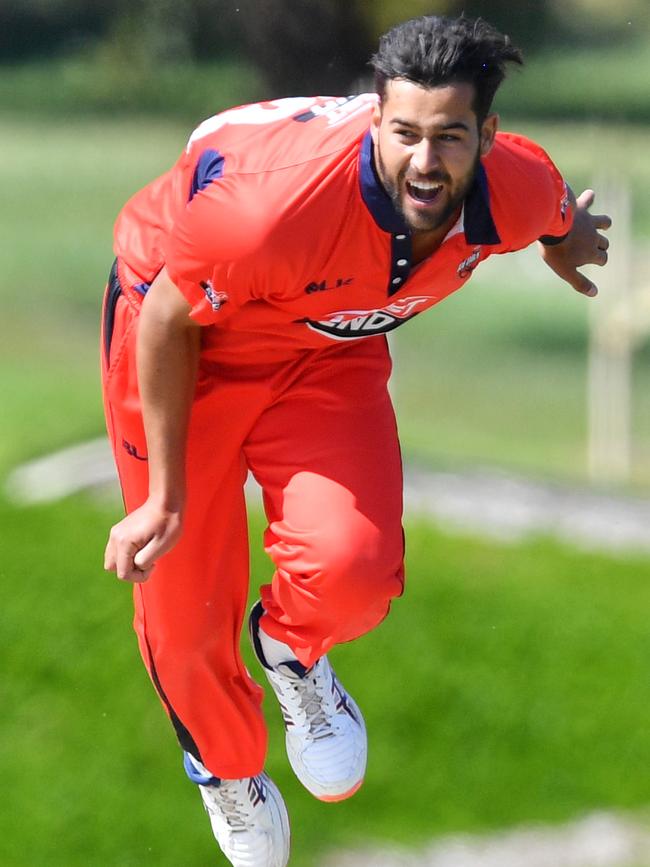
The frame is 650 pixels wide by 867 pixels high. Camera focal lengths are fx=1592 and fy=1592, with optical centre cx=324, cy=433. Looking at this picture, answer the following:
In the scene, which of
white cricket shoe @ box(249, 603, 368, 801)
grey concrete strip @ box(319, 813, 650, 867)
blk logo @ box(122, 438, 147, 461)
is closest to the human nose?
blk logo @ box(122, 438, 147, 461)

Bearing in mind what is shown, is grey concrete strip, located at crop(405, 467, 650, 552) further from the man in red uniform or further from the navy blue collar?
the navy blue collar

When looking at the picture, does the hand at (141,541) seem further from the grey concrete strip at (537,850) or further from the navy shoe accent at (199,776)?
the grey concrete strip at (537,850)

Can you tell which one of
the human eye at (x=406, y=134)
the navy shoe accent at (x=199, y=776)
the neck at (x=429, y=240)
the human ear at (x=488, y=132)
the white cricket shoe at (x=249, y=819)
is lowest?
the white cricket shoe at (x=249, y=819)

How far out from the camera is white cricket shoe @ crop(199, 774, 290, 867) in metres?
3.41

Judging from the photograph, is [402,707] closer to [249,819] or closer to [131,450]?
[249,819]

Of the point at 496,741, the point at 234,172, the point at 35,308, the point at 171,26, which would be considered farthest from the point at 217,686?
the point at 35,308

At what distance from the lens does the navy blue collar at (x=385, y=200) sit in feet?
8.55

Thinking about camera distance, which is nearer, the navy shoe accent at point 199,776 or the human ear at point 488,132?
the human ear at point 488,132

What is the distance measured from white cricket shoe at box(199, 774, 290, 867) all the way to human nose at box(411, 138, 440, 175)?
1.49m

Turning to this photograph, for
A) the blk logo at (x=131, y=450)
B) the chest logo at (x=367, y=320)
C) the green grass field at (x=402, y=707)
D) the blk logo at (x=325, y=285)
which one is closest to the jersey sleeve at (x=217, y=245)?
the blk logo at (x=325, y=285)

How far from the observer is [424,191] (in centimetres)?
258

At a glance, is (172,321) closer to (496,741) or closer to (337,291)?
(337,291)

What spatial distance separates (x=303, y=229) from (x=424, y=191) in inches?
8.1

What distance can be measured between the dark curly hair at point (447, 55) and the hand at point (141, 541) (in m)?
0.87
